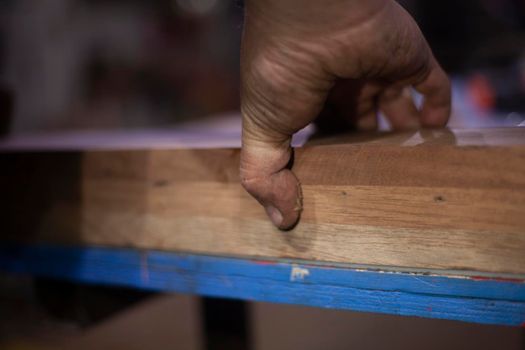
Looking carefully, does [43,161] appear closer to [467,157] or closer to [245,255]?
[245,255]

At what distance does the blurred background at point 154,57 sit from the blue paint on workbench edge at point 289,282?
1665mm

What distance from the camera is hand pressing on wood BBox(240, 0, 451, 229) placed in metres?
0.43

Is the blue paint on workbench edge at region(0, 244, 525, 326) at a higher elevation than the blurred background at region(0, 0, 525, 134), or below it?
higher

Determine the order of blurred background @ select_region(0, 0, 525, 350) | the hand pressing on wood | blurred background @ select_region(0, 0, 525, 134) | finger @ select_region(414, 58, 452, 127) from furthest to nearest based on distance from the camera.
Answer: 1. blurred background @ select_region(0, 0, 525, 134)
2. blurred background @ select_region(0, 0, 525, 350)
3. finger @ select_region(414, 58, 452, 127)
4. the hand pressing on wood

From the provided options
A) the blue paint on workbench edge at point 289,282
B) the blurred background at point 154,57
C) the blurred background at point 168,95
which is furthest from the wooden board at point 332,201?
the blurred background at point 154,57

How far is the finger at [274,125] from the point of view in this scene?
0.45m

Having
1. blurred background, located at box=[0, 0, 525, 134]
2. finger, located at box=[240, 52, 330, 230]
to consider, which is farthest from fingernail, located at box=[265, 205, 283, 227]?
blurred background, located at box=[0, 0, 525, 134]

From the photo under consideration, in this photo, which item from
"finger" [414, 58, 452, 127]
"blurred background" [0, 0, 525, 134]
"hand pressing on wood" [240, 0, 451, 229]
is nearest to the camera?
"hand pressing on wood" [240, 0, 451, 229]

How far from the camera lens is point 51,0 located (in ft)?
11.0

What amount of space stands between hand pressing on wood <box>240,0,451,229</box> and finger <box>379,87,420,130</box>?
118 mm

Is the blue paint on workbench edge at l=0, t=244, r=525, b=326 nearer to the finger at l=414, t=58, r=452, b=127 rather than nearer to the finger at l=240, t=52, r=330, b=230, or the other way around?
the finger at l=240, t=52, r=330, b=230

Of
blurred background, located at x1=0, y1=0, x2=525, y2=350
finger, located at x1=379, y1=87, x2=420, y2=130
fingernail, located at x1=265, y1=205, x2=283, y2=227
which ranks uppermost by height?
finger, located at x1=379, y1=87, x2=420, y2=130

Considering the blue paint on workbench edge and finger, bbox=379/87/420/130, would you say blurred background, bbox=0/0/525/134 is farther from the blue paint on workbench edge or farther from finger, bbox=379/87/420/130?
the blue paint on workbench edge

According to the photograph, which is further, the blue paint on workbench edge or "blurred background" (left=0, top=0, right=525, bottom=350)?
"blurred background" (left=0, top=0, right=525, bottom=350)
